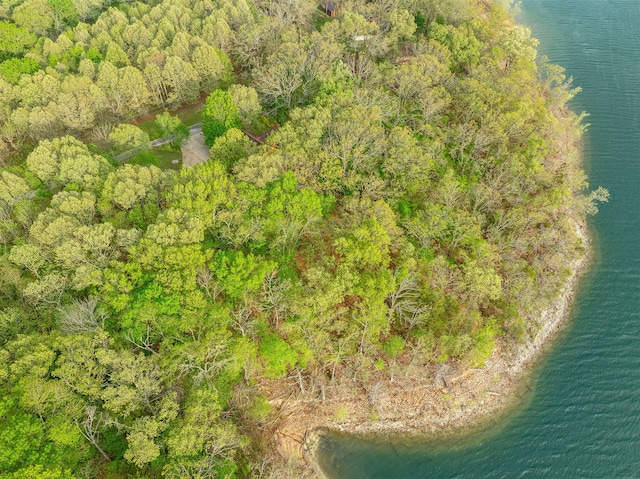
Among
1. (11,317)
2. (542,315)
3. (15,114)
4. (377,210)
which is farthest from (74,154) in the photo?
(542,315)

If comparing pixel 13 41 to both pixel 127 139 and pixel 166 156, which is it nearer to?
pixel 127 139

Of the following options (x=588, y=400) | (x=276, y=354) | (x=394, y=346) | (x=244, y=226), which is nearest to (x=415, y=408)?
(x=394, y=346)

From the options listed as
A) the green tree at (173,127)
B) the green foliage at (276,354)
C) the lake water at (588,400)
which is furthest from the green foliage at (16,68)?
the lake water at (588,400)

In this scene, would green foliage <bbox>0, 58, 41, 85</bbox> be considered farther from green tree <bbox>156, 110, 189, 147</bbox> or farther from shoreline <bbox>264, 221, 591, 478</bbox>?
shoreline <bbox>264, 221, 591, 478</bbox>

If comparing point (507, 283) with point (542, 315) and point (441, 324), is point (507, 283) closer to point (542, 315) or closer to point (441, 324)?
point (542, 315)

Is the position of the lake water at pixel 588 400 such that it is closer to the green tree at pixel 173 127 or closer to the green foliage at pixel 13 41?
the green tree at pixel 173 127
